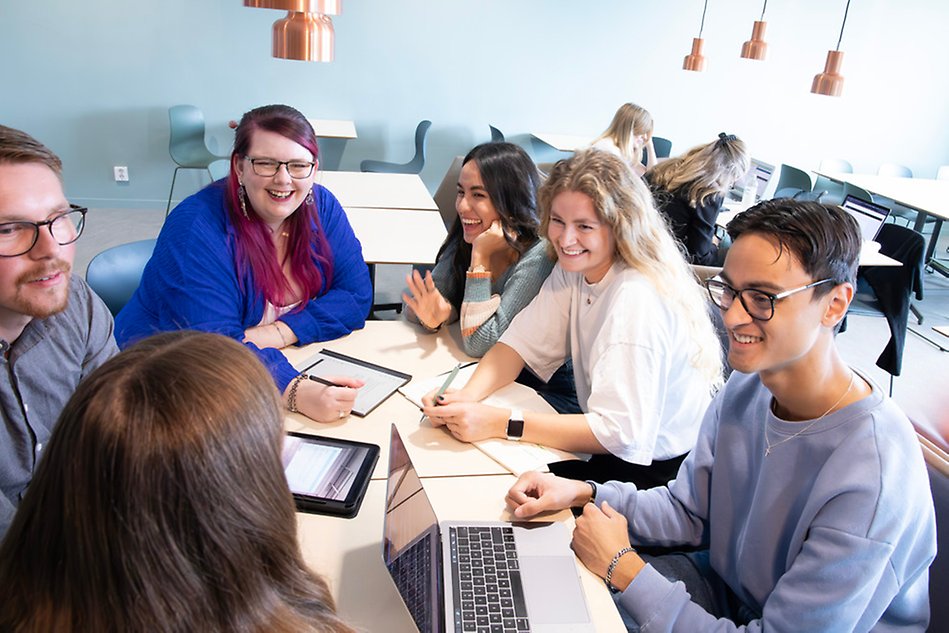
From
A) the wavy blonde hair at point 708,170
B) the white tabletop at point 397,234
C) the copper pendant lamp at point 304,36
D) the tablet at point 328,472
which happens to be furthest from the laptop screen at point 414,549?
the wavy blonde hair at point 708,170

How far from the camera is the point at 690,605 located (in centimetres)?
111

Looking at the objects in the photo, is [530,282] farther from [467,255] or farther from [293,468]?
[293,468]

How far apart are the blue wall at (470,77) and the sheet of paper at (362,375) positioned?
439cm

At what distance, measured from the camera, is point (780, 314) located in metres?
1.09

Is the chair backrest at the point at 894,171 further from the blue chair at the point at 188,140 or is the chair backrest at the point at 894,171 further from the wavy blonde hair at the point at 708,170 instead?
the blue chair at the point at 188,140

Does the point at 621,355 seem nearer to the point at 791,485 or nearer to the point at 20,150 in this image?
the point at 791,485

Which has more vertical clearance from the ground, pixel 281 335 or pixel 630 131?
pixel 630 131

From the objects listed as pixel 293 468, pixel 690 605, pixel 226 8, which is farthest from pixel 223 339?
pixel 226 8

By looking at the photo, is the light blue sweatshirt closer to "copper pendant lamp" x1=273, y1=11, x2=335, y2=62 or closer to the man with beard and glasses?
the man with beard and glasses

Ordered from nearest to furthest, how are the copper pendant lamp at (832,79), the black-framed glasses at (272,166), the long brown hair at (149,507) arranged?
the long brown hair at (149,507), the black-framed glasses at (272,166), the copper pendant lamp at (832,79)

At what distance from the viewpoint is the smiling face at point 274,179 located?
178 centimetres

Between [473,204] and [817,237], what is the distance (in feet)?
4.10

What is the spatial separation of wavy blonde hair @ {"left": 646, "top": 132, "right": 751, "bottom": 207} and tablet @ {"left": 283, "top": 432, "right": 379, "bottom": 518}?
2.68 meters

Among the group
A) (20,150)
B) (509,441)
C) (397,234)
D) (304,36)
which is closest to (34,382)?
(20,150)
